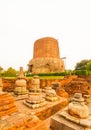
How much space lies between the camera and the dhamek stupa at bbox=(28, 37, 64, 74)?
1928 cm

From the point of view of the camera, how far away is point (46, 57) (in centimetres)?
1934

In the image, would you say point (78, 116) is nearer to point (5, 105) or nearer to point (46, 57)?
point (5, 105)

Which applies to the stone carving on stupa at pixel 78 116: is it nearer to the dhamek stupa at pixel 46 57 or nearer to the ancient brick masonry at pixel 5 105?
the ancient brick masonry at pixel 5 105

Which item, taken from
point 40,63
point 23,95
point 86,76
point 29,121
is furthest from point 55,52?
point 29,121

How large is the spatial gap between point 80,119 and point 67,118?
0.97 feet

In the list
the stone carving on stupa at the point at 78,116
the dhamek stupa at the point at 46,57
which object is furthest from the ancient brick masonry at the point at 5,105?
the dhamek stupa at the point at 46,57

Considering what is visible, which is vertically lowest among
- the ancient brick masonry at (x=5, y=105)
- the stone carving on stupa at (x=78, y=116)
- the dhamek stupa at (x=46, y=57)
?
the stone carving on stupa at (x=78, y=116)

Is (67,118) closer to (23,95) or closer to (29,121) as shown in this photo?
(29,121)

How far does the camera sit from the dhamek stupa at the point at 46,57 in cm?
1928

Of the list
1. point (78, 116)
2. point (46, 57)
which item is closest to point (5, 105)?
point (78, 116)

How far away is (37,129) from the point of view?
2.04 m

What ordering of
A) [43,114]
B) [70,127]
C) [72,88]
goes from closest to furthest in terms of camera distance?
1. [70,127]
2. [43,114]
3. [72,88]

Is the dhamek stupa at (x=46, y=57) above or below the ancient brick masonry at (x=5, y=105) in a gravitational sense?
above

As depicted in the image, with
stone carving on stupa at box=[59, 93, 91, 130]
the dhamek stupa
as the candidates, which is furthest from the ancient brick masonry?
the dhamek stupa
